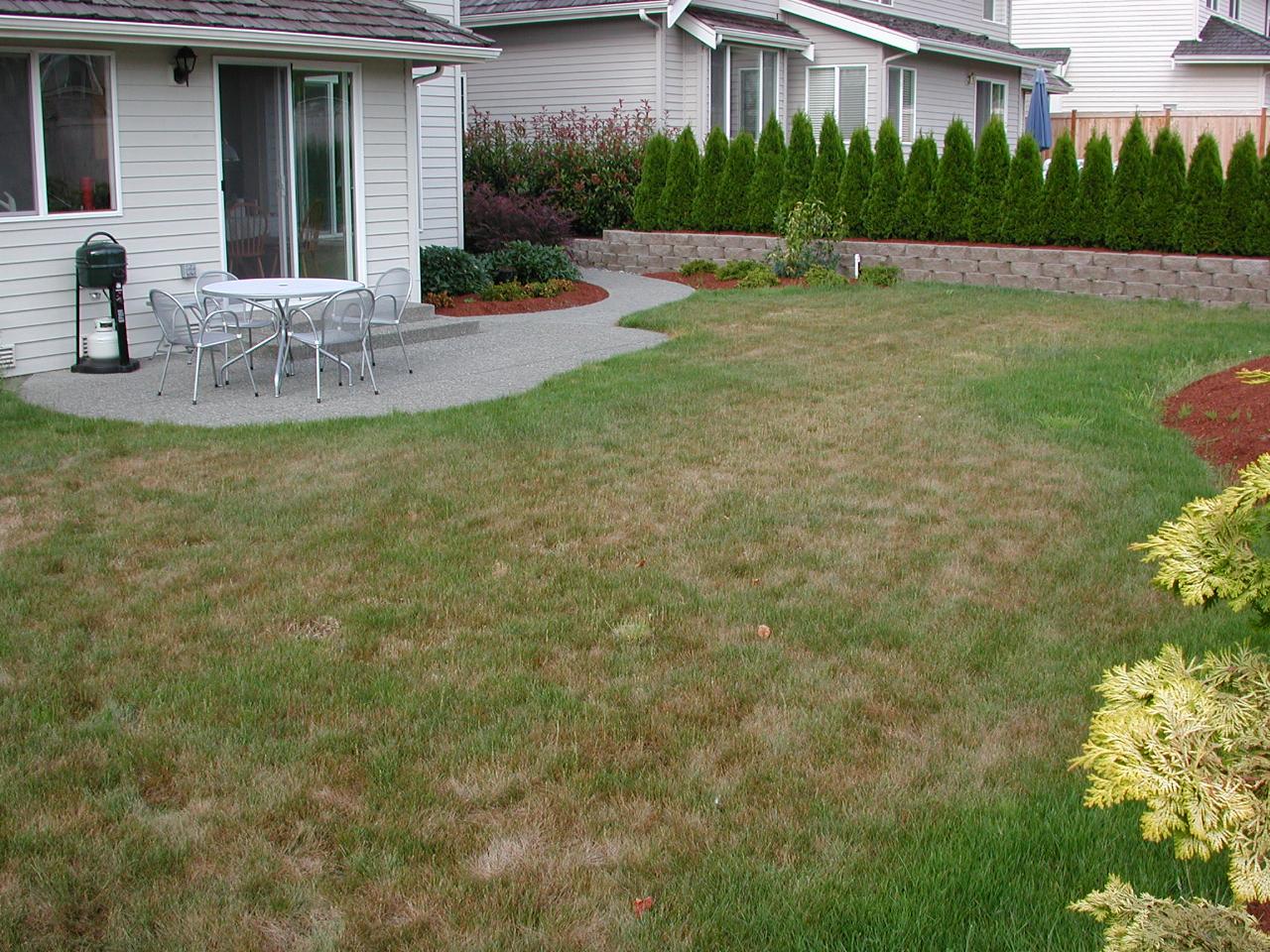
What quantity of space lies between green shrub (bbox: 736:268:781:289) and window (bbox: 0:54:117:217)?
25.2 feet

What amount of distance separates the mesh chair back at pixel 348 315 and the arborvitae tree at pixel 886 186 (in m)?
9.05

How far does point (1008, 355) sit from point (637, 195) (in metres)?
8.45

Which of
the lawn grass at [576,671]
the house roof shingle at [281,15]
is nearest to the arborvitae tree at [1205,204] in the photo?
the lawn grass at [576,671]

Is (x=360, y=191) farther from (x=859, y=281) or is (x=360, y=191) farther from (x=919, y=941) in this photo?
(x=919, y=941)

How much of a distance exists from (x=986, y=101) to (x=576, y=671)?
81.7ft

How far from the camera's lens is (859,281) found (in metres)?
16.6

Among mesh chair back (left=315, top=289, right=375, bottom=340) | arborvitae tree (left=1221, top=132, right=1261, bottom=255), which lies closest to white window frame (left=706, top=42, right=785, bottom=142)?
arborvitae tree (left=1221, top=132, right=1261, bottom=255)

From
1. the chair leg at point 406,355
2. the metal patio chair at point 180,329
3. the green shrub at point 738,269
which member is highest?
the green shrub at point 738,269

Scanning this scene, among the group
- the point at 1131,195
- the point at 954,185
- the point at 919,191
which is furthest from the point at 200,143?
the point at 1131,195

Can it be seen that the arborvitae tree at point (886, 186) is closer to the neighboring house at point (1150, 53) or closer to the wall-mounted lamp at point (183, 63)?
the wall-mounted lamp at point (183, 63)

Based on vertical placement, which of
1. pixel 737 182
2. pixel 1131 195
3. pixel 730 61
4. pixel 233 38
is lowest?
pixel 1131 195

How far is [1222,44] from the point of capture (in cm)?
3219

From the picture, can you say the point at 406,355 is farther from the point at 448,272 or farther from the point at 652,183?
the point at 652,183

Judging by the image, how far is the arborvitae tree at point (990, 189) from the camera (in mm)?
16594
